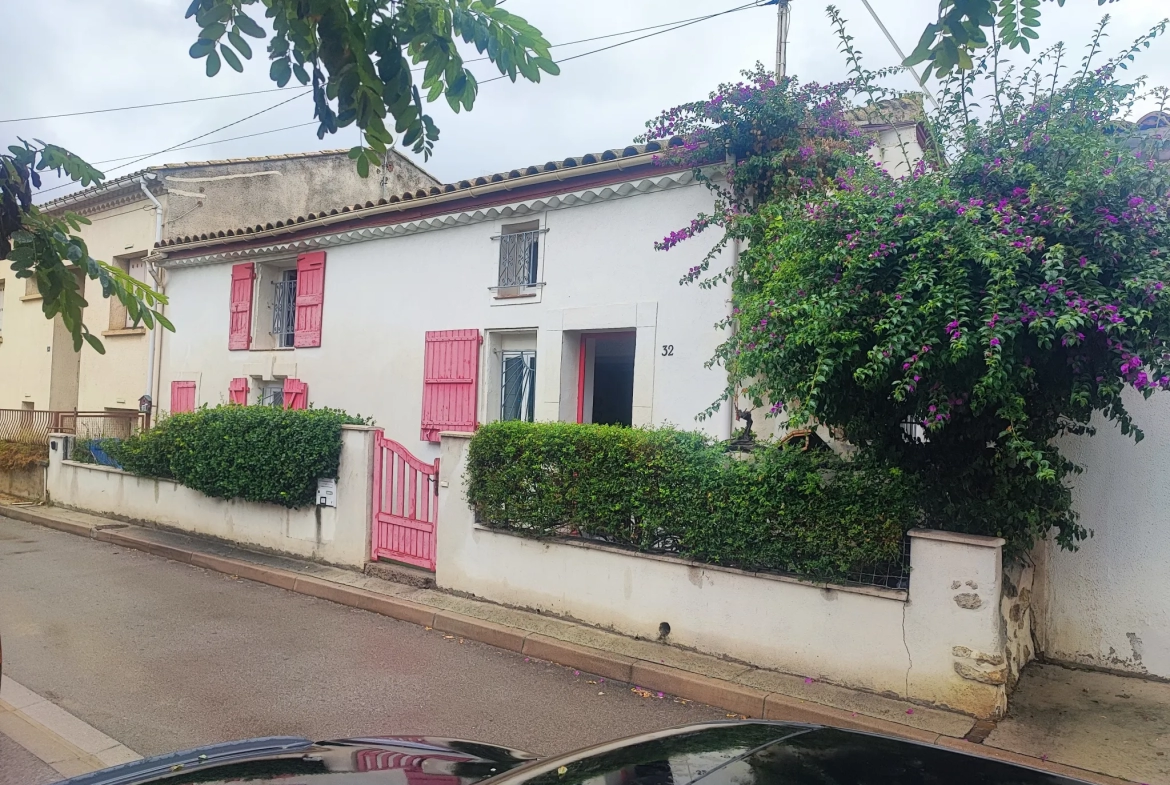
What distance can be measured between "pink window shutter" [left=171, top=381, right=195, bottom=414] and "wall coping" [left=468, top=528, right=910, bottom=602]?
353 inches

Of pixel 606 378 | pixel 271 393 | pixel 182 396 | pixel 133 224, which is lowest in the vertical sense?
pixel 182 396

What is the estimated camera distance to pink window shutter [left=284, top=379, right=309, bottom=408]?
12133mm

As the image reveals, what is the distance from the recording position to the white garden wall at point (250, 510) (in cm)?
880

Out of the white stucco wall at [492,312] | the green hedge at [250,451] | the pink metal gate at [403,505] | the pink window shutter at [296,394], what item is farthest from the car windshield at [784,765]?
the pink window shutter at [296,394]

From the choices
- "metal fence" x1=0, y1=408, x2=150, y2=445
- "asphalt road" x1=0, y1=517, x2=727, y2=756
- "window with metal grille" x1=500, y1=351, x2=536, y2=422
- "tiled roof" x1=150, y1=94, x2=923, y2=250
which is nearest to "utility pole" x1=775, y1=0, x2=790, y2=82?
"tiled roof" x1=150, y1=94, x2=923, y2=250

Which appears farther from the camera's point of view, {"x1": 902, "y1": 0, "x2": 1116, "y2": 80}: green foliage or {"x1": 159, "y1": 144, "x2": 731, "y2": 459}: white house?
{"x1": 159, "y1": 144, "x2": 731, "y2": 459}: white house

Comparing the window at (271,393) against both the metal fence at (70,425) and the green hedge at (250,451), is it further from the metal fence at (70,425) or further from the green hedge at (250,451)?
the metal fence at (70,425)

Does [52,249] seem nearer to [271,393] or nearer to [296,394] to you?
[296,394]

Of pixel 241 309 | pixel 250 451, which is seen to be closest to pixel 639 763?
pixel 250 451

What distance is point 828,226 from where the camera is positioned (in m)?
5.10

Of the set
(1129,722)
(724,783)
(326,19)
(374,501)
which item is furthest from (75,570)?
(1129,722)

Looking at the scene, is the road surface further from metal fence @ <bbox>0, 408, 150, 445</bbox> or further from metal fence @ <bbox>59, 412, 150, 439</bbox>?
metal fence @ <bbox>0, 408, 150, 445</bbox>

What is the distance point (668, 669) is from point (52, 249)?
4756 millimetres

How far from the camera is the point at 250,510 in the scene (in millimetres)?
10031
